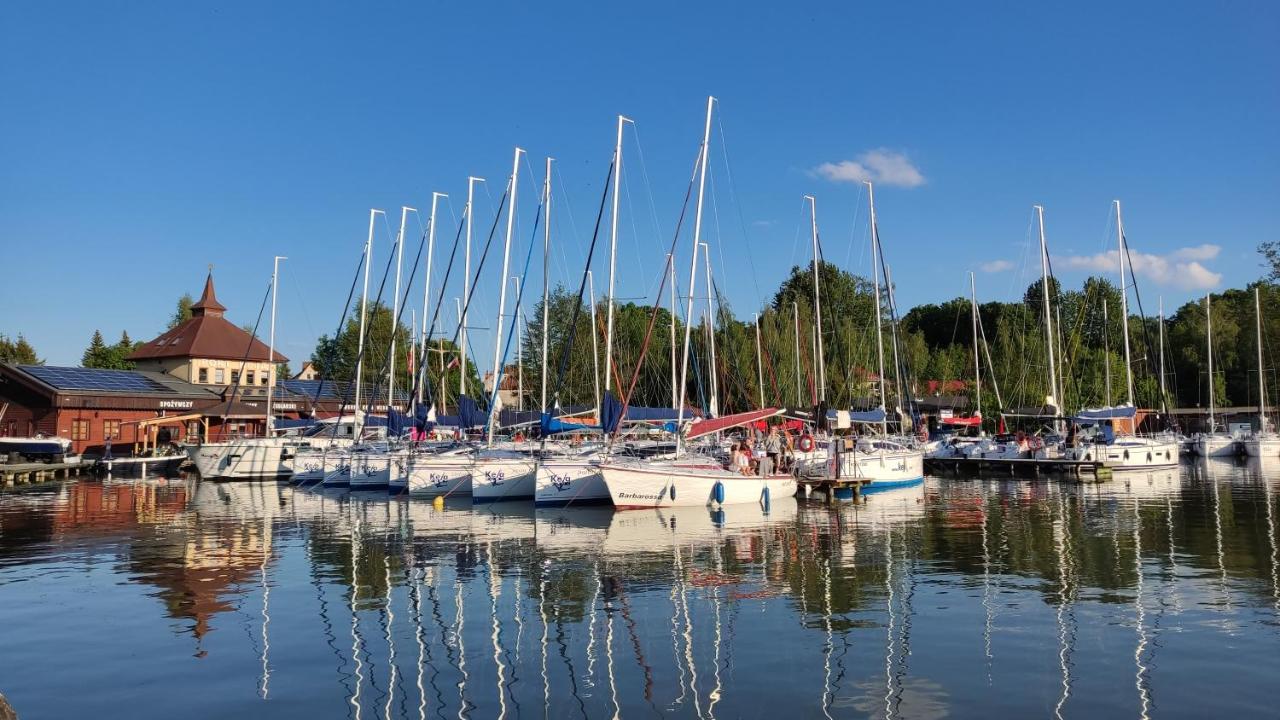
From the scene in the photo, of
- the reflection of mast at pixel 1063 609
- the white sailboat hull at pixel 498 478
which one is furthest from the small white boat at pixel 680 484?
the reflection of mast at pixel 1063 609

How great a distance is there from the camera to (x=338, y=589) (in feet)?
68.5

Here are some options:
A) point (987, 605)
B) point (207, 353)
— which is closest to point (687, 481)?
point (987, 605)

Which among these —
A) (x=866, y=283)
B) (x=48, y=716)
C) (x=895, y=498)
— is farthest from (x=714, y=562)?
(x=866, y=283)

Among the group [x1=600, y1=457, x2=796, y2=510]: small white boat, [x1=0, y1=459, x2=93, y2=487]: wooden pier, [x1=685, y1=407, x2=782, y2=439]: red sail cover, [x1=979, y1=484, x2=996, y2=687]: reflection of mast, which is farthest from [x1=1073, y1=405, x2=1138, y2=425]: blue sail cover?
[x1=0, y1=459, x2=93, y2=487]: wooden pier

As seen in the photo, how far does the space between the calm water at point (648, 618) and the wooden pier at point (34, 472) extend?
28.0 meters

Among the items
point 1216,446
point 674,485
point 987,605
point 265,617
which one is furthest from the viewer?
point 1216,446

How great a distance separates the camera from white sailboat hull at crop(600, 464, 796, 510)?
34562mm

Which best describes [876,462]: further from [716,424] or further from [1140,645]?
[1140,645]

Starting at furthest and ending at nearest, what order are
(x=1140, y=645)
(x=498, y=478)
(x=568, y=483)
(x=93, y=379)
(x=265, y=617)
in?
(x=93, y=379) → (x=498, y=478) → (x=568, y=483) → (x=265, y=617) → (x=1140, y=645)

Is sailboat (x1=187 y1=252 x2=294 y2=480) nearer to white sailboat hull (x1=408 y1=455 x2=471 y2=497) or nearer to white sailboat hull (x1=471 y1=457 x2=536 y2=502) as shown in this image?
white sailboat hull (x1=408 y1=455 x2=471 y2=497)

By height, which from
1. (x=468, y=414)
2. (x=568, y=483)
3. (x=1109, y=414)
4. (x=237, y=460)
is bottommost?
(x=568, y=483)

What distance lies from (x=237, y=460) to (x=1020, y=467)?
157ft

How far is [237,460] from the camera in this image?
5769 centimetres

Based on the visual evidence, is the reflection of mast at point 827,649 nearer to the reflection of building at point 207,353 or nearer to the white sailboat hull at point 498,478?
the white sailboat hull at point 498,478
